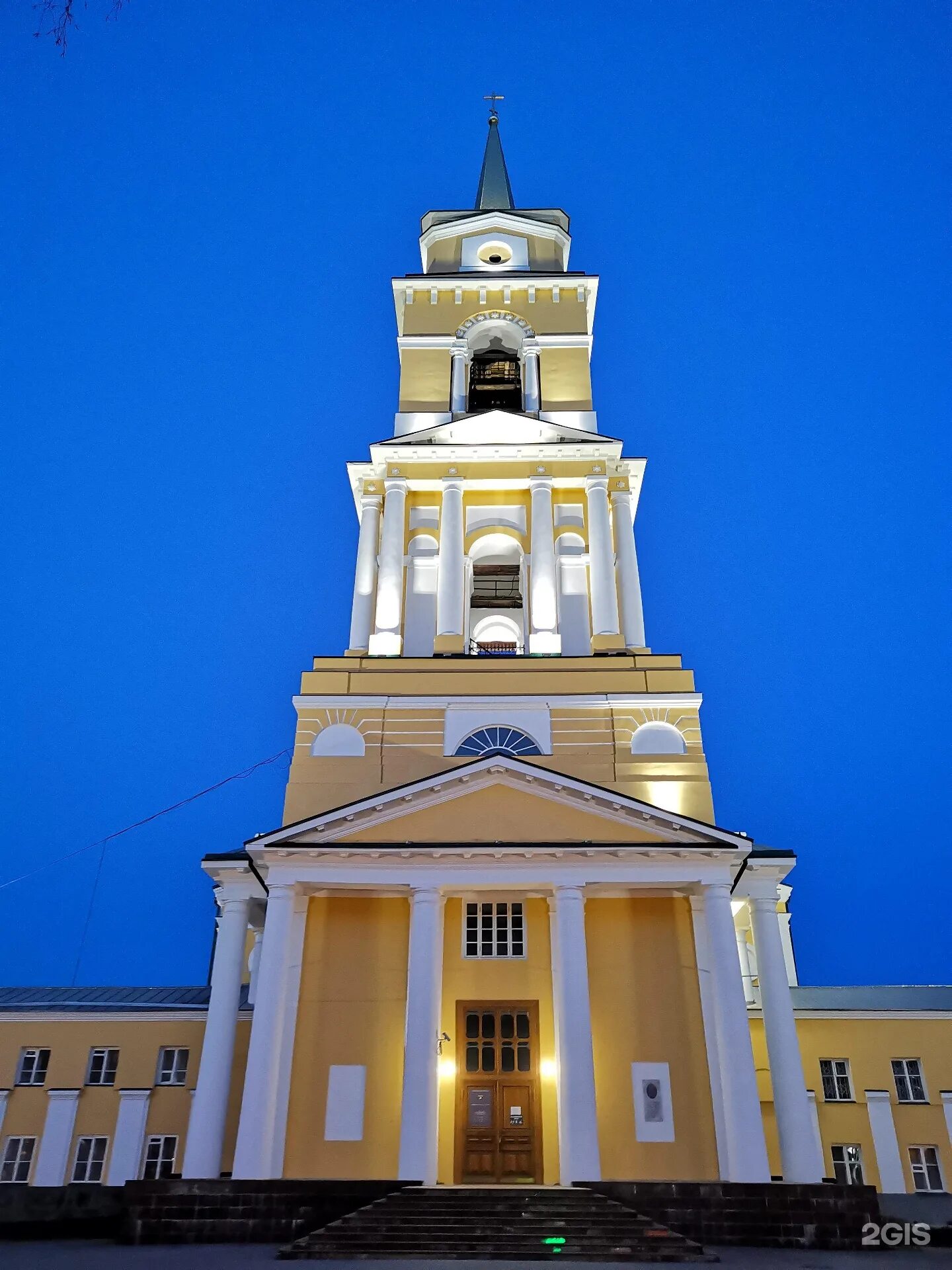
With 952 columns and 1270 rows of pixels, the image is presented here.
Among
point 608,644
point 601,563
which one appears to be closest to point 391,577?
point 601,563

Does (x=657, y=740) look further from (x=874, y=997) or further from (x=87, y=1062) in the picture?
(x=87, y=1062)

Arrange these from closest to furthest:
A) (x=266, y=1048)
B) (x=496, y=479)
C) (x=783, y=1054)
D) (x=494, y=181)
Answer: (x=266, y=1048) < (x=783, y=1054) < (x=496, y=479) < (x=494, y=181)

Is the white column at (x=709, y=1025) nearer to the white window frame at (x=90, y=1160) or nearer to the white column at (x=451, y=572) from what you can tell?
the white column at (x=451, y=572)

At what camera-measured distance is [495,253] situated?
33.6m

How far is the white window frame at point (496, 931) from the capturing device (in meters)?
20.8

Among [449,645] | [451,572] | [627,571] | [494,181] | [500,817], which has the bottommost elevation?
[500,817]

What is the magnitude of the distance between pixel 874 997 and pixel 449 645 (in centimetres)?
1546

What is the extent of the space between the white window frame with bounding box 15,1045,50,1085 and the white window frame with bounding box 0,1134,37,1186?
4.04 feet

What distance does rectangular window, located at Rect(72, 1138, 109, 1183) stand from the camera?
24594mm

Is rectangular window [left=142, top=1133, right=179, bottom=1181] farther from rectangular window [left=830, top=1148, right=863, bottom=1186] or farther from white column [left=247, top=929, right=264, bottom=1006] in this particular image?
rectangular window [left=830, top=1148, right=863, bottom=1186]

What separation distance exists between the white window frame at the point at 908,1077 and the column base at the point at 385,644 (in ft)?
52.6

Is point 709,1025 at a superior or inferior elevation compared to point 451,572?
inferior


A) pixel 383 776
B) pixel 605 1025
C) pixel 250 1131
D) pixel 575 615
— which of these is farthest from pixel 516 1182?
pixel 575 615

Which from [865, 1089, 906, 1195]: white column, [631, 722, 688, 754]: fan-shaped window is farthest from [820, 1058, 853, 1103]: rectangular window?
[631, 722, 688, 754]: fan-shaped window
